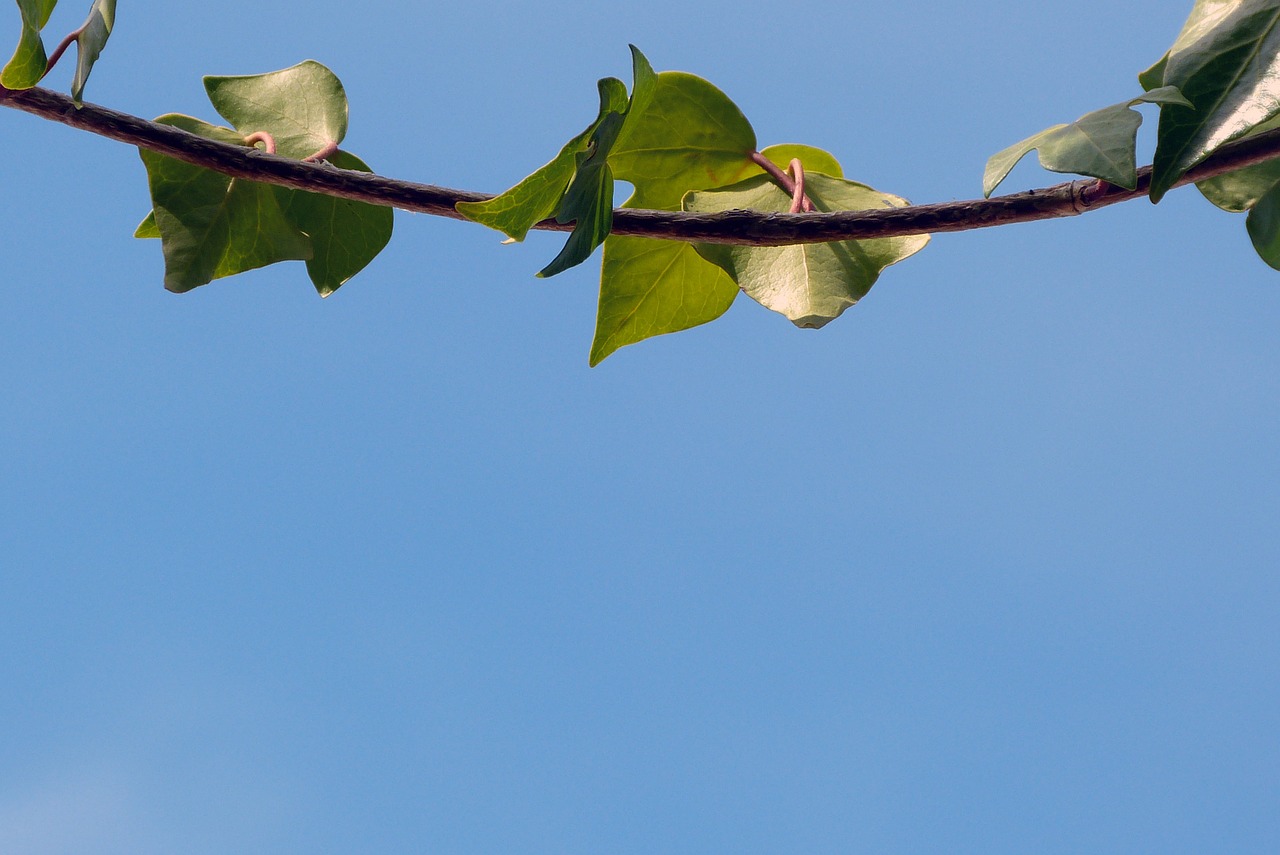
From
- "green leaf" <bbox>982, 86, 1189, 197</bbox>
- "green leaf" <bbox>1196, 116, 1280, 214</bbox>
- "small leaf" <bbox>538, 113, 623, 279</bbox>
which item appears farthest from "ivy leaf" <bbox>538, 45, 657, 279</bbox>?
"green leaf" <bbox>1196, 116, 1280, 214</bbox>

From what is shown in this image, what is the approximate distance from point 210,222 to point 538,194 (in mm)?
196

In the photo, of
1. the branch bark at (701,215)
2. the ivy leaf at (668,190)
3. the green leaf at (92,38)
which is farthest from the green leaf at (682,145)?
the green leaf at (92,38)

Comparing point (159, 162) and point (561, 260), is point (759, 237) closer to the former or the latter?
point (561, 260)

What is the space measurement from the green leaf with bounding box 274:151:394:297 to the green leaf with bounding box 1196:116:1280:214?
13.4 inches

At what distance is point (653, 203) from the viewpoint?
0.48 meters

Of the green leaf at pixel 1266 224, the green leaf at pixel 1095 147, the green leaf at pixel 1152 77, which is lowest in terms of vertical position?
the green leaf at pixel 1095 147

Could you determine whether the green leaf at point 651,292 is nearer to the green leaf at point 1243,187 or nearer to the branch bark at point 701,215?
the branch bark at point 701,215

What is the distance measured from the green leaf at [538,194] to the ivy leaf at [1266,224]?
9.9 inches

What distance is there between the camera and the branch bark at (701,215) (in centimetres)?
33

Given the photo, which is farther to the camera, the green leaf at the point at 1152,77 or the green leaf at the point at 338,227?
the green leaf at the point at 338,227

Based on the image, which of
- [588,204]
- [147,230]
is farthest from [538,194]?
[147,230]

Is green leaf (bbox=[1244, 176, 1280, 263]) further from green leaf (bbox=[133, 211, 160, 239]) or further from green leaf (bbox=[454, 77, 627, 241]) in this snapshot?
green leaf (bbox=[133, 211, 160, 239])

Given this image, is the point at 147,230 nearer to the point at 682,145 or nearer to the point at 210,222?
the point at 210,222

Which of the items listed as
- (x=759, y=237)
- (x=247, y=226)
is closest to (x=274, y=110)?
(x=247, y=226)
